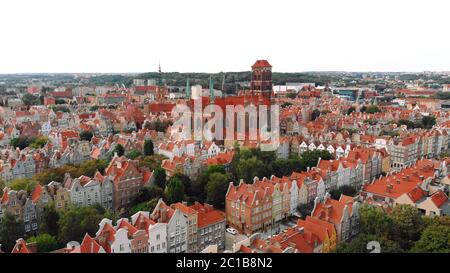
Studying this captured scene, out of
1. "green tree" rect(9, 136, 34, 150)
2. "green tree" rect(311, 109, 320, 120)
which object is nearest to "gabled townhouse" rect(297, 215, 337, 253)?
"green tree" rect(9, 136, 34, 150)

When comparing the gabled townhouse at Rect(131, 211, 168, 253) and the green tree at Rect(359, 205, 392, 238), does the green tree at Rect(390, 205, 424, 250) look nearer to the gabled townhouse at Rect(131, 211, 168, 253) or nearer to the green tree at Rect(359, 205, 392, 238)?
the green tree at Rect(359, 205, 392, 238)

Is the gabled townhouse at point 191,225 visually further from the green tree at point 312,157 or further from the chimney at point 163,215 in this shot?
the green tree at point 312,157

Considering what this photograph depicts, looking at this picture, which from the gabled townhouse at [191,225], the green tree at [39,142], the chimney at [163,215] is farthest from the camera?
the green tree at [39,142]

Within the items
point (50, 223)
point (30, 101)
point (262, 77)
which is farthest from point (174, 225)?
A: point (30, 101)

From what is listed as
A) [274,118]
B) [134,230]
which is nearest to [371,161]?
[274,118]

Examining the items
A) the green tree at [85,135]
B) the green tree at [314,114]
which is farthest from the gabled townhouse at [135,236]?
the green tree at [314,114]
